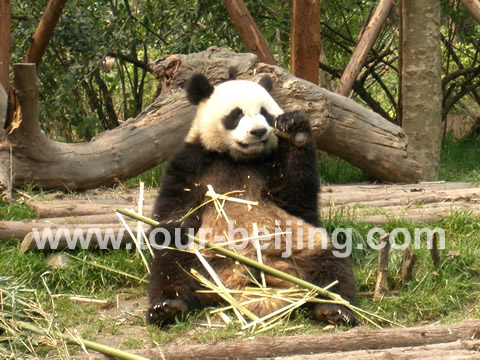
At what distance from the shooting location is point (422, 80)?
7969 mm

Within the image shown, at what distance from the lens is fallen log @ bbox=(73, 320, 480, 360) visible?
3.08 m

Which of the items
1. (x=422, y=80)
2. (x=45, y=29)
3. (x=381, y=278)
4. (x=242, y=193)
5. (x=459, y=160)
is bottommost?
(x=381, y=278)

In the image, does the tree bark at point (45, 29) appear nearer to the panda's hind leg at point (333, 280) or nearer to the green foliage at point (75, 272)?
the green foliage at point (75, 272)

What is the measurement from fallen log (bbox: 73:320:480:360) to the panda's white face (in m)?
1.64

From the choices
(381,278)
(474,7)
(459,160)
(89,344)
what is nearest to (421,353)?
(381,278)

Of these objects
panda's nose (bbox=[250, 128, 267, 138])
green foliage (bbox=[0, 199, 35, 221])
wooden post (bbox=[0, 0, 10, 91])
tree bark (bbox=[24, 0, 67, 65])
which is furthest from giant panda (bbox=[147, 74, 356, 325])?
tree bark (bbox=[24, 0, 67, 65])

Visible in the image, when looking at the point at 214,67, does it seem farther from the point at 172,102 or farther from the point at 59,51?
the point at 59,51

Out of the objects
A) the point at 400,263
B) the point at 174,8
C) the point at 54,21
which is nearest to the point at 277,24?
the point at 174,8

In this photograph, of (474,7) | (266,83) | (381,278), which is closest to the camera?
(381,278)

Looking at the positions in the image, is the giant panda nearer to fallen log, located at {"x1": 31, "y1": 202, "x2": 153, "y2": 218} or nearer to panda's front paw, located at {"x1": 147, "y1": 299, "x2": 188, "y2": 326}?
panda's front paw, located at {"x1": 147, "y1": 299, "x2": 188, "y2": 326}

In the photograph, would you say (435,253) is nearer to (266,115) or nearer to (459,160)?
(266,115)

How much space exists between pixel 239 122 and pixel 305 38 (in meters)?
2.95

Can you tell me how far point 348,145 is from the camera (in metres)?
6.61

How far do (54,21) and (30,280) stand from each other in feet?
13.3
